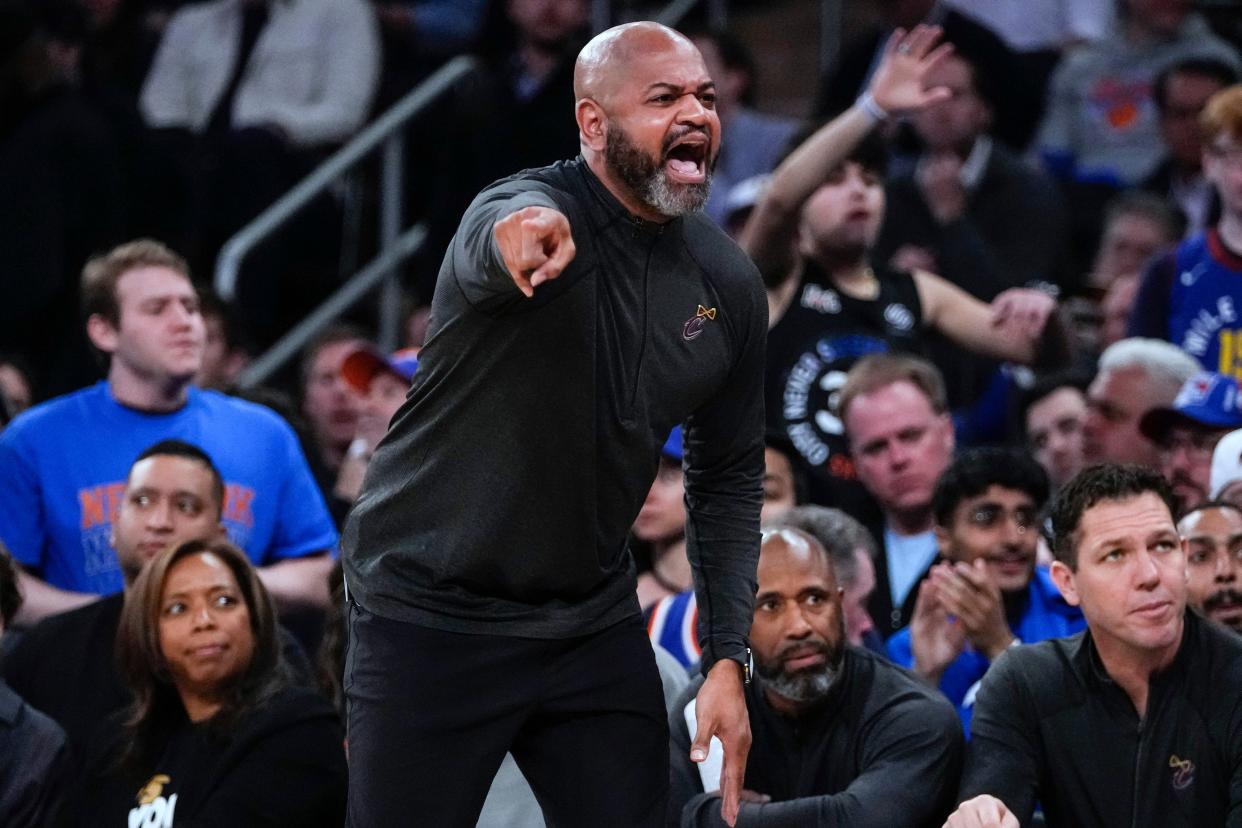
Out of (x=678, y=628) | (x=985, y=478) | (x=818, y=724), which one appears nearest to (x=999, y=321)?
(x=985, y=478)

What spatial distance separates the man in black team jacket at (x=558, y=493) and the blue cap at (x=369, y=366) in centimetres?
334

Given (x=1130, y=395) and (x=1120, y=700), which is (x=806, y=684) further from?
(x=1130, y=395)

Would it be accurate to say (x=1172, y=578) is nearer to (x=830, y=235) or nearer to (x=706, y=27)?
(x=830, y=235)

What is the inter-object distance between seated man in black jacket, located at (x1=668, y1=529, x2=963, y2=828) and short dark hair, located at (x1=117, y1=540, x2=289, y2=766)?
1028 mm

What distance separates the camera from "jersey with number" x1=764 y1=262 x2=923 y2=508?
6.31 meters

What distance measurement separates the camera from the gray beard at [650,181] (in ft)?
10.5

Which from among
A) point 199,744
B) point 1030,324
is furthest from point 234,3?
point 199,744

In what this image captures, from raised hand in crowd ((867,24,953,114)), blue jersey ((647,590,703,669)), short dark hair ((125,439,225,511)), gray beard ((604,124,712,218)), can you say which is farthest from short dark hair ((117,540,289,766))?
raised hand in crowd ((867,24,953,114))

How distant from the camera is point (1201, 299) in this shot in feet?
21.2

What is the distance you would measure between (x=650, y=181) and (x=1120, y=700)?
169cm

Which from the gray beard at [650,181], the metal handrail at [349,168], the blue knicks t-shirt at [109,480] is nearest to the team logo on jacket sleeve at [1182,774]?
the gray beard at [650,181]

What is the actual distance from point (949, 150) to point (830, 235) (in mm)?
1679

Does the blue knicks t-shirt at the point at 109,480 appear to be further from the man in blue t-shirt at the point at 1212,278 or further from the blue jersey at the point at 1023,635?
the man in blue t-shirt at the point at 1212,278

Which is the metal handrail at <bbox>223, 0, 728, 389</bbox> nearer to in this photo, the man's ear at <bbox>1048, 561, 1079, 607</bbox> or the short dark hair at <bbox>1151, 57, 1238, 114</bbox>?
the short dark hair at <bbox>1151, 57, 1238, 114</bbox>
